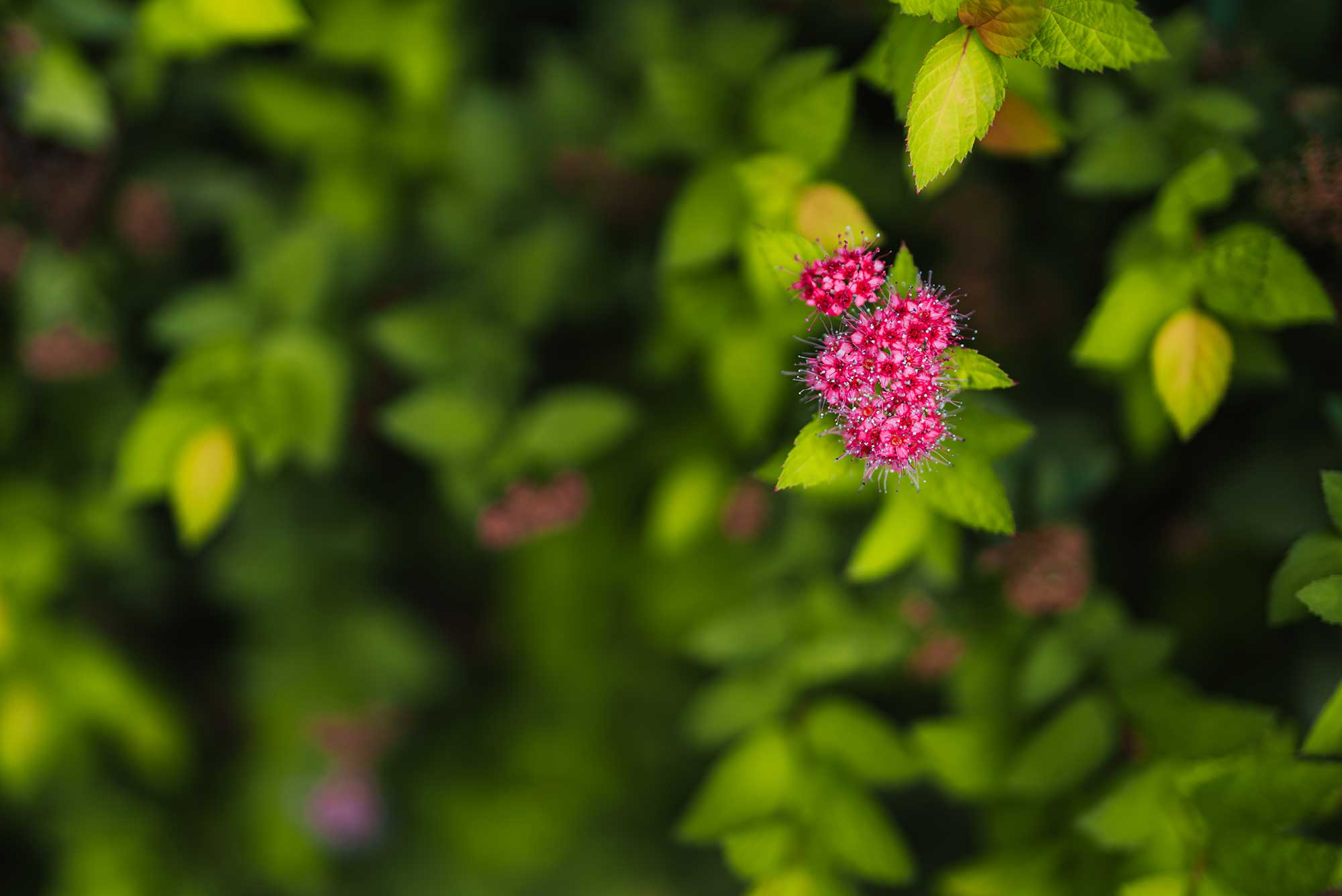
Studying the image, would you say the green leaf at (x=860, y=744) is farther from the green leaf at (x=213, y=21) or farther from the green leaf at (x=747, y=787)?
the green leaf at (x=213, y=21)

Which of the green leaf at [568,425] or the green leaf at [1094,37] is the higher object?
the green leaf at [568,425]

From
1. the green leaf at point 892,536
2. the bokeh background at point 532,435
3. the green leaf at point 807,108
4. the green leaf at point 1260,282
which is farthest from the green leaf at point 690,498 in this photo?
the green leaf at point 1260,282

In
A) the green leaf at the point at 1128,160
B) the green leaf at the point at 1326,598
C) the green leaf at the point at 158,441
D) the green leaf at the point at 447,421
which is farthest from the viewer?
the green leaf at the point at 447,421

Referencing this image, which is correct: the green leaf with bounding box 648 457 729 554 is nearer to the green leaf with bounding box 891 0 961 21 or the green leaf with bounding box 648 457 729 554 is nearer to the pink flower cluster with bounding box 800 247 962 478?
the pink flower cluster with bounding box 800 247 962 478

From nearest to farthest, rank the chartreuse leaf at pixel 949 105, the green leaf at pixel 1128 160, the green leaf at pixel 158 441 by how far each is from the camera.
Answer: the chartreuse leaf at pixel 949 105, the green leaf at pixel 1128 160, the green leaf at pixel 158 441

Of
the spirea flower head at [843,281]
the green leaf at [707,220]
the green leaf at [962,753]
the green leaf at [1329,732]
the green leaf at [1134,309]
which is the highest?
the green leaf at [707,220]

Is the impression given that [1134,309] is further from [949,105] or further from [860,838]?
[860,838]
